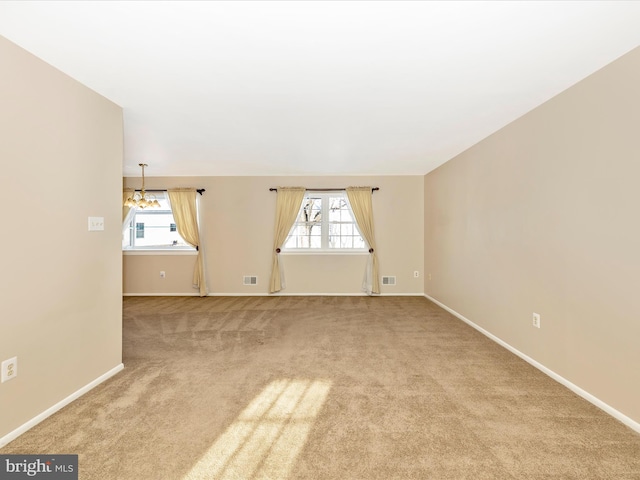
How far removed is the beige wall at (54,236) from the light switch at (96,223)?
0.05m

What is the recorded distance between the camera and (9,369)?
1.79 meters

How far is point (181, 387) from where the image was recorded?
240 cm

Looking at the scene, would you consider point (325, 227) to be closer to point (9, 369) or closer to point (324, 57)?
point (324, 57)

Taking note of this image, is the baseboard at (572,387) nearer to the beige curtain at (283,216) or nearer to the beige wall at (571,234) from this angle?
the beige wall at (571,234)

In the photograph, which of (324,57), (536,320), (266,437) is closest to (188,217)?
(324,57)

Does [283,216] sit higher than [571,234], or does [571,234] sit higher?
[283,216]

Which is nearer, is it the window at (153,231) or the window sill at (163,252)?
the window sill at (163,252)

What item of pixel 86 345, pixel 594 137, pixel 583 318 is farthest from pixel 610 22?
pixel 86 345

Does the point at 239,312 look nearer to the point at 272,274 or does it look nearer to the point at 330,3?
the point at 272,274

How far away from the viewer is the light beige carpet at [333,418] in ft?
5.20

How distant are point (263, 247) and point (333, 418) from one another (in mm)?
4249

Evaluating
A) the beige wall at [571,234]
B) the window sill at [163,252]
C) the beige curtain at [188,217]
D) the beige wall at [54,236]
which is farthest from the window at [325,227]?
the beige wall at [54,236]

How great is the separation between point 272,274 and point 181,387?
348 cm

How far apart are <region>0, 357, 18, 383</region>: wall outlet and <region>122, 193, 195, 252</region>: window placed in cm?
434
